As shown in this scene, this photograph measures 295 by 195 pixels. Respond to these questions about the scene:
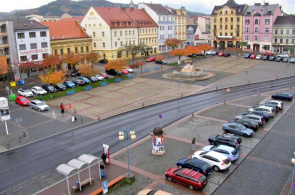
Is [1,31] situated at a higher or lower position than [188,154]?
higher

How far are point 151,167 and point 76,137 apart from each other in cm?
1102

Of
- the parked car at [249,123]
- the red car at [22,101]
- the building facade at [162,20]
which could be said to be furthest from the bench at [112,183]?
the building facade at [162,20]

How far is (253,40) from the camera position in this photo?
101 m

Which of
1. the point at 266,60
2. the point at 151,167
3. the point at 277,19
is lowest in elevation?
the point at 151,167

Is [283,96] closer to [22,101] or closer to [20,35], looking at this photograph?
[22,101]

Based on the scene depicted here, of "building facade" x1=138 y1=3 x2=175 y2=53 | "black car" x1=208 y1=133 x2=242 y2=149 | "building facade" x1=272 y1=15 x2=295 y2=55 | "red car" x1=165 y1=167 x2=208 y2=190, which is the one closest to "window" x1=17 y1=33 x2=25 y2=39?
"building facade" x1=138 y1=3 x2=175 y2=53

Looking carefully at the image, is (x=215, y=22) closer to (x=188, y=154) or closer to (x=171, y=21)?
(x=171, y=21)

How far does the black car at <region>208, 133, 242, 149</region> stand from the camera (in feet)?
90.2

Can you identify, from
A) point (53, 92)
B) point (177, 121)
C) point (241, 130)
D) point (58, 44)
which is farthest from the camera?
point (58, 44)

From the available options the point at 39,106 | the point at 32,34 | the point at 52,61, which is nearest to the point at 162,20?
the point at 32,34

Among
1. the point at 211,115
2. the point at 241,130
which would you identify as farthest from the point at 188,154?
the point at 211,115

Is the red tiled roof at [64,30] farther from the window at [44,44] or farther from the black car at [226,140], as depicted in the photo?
the black car at [226,140]

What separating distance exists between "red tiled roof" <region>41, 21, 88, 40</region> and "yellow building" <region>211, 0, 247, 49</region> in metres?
50.3

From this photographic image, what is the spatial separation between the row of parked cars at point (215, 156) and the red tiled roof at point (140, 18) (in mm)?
63944
